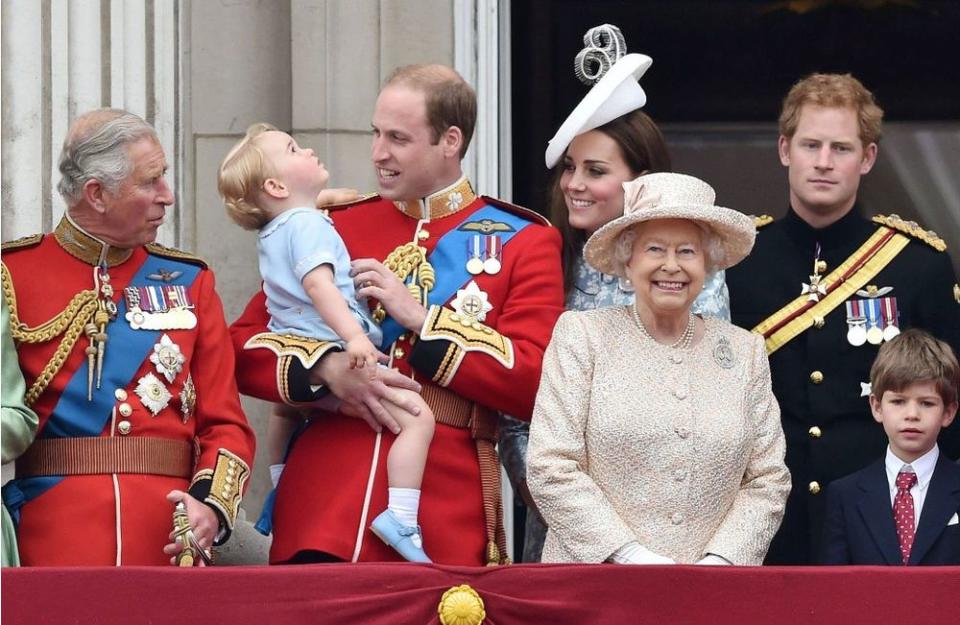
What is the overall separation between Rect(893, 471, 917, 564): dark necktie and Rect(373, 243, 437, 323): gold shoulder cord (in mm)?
1170


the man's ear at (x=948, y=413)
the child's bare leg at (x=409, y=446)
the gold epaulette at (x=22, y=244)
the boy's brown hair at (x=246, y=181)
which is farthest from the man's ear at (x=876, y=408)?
the gold epaulette at (x=22, y=244)

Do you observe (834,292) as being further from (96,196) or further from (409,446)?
(96,196)

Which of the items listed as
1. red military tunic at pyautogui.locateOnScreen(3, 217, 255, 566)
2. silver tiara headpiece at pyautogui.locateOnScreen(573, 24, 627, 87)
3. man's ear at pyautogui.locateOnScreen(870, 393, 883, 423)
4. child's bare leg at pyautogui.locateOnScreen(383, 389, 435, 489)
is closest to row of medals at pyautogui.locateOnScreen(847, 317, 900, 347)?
man's ear at pyautogui.locateOnScreen(870, 393, 883, 423)

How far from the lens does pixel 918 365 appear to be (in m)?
5.50

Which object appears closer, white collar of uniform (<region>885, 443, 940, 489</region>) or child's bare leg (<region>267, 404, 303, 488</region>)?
white collar of uniform (<region>885, 443, 940, 489</region>)

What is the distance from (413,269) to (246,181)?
0.44 m

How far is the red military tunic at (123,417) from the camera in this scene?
5312 millimetres

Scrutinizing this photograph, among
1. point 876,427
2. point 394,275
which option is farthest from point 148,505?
point 876,427

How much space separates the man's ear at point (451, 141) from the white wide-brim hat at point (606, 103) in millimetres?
309

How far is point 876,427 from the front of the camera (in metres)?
5.82

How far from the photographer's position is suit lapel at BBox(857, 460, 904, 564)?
5469 mm

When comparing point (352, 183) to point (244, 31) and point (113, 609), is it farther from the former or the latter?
point (113, 609)

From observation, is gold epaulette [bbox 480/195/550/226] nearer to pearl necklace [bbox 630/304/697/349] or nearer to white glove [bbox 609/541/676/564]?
pearl necklace [bbox 630/304/697/349]

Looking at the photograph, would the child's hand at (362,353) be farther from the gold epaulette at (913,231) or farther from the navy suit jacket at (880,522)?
the gold epaulette at (913,231)
